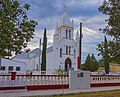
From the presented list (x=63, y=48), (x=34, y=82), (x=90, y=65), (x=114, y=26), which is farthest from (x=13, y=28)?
(x=90, y=65)

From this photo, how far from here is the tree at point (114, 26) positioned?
11.4 meters

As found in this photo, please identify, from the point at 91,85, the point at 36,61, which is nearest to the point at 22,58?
the point at 36,61

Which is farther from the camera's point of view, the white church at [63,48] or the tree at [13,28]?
the white church at [63,48]

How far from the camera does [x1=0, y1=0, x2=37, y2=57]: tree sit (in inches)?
325

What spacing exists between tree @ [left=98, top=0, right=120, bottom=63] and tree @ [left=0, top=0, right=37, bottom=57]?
14.9 ft

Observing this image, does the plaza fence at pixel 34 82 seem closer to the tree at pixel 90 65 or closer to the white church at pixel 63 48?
the white church at pixel 63 48

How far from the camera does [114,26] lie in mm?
11602

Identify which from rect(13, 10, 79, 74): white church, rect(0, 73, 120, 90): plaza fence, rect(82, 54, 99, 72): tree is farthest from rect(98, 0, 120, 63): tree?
rect(82, 54, 99, 72): tree

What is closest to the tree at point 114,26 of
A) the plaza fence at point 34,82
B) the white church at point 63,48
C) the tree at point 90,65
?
the plaza fence at point 34,82

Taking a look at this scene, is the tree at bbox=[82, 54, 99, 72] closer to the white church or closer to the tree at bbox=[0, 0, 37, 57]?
the white church

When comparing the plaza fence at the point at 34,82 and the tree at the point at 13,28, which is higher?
the tree at the point at 13,28

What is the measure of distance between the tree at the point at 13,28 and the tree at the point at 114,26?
4.53 metres

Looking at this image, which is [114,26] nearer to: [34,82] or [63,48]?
[34,82]

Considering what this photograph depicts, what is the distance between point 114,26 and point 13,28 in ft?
18.8
